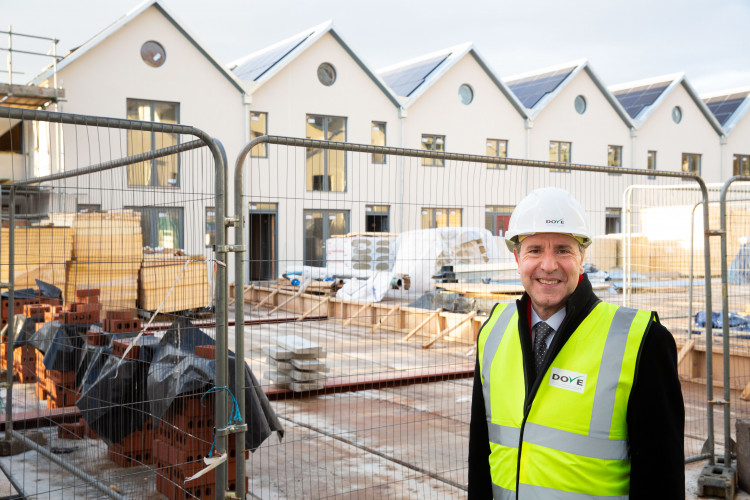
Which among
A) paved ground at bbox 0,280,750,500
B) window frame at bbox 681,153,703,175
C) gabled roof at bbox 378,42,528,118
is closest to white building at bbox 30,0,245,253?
gabled roof at bbox 378,42,528,118

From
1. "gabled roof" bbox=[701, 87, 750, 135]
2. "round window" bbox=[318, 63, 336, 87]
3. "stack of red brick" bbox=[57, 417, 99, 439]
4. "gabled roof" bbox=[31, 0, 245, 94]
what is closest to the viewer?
"stack of red brick" bbox=[57, 417, 99, 439]

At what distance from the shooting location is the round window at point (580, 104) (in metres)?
34.0

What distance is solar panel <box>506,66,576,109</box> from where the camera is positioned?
110 ft

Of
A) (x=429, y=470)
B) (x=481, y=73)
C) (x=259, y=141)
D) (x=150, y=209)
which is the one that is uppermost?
(x=481, y=73)

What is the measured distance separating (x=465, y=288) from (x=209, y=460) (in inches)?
421

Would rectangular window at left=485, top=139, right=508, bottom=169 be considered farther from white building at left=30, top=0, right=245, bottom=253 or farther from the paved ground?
the paved ground

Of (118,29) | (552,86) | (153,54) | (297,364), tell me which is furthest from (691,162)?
(297,364)

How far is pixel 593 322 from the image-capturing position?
2.53m

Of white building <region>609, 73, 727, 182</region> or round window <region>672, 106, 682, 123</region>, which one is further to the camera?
round window <region>672, 106, 682, 123</region>

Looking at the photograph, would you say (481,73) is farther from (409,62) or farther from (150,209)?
(150,209)

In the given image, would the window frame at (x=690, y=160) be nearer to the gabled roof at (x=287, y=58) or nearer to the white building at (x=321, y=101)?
the white building at (x=321, y=101)

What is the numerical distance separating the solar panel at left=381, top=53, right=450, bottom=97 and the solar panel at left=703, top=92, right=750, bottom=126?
763 inches

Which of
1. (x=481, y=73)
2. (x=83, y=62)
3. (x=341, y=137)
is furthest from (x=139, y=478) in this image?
(x=481, y=73)

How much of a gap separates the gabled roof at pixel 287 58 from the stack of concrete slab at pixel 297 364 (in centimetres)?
1740
